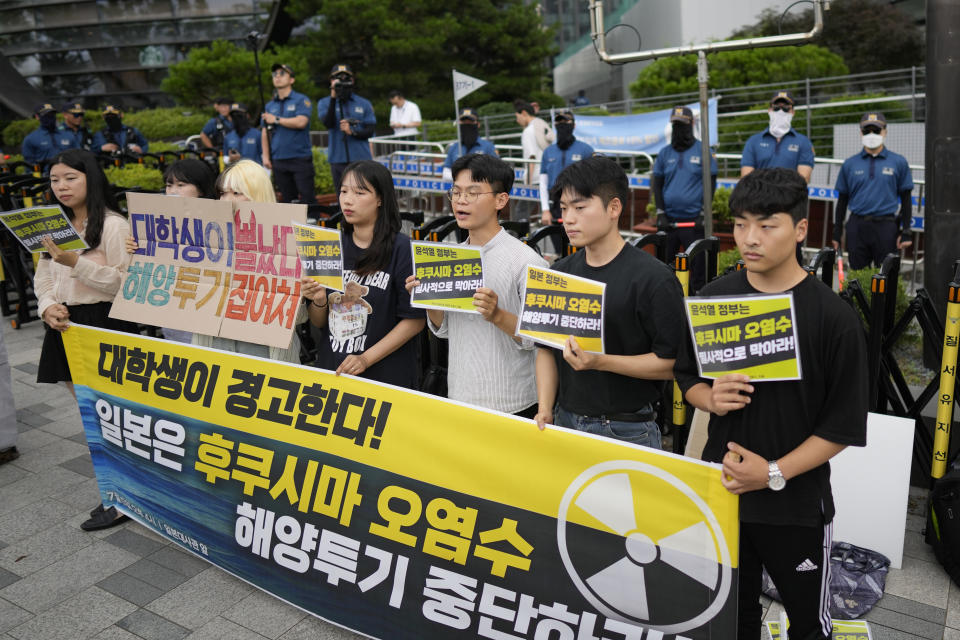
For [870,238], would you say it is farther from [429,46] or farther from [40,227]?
[429,46]

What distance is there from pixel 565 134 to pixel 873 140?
124 inches

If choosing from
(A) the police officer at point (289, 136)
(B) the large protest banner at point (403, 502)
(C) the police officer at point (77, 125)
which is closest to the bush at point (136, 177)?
(C) the police officer at point (77, 125)

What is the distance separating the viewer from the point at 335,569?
3348 millimetres

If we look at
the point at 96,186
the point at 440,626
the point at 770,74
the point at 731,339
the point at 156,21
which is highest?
the point at 156,21

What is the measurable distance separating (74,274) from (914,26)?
23004 millimetres

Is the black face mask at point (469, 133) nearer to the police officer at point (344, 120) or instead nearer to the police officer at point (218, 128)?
the police officer at point (344, 120)

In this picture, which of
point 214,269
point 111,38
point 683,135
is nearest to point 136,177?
point 683,135

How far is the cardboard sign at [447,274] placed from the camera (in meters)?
2.99

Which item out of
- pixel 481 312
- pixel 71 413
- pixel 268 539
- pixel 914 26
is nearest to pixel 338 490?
pixel 268 539

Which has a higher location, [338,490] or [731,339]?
[731,339]

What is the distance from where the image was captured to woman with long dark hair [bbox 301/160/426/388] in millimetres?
3635

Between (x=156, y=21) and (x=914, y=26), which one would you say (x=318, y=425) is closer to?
(x=914, y=26)

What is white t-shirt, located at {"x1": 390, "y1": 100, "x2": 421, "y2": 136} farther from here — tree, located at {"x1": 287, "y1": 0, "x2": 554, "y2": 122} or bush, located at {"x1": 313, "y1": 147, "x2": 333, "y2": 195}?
tree, located at {"x1": 287, "y1": 0, "x2": 554, "y2": 122}

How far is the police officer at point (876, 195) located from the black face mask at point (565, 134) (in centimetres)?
286
